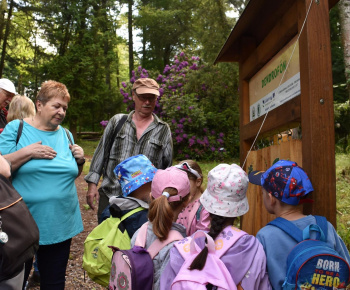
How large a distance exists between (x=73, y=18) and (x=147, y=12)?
4658 millimetres

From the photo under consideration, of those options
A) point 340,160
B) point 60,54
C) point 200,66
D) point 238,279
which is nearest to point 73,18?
point 60,54

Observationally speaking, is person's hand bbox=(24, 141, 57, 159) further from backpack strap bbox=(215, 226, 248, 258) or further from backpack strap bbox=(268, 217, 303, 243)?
backpack strap bbox=(268, 217, 303, 243)

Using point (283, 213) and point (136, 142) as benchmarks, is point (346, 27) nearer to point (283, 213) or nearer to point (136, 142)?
point (136, 142)

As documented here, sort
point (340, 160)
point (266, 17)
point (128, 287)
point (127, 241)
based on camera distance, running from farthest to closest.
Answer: point (340, 160)
point (266, 17)
point (127, 241)
point (128, 287)

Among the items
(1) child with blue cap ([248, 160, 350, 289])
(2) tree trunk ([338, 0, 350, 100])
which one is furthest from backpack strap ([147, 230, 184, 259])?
(2) tree trunk ([338, 0, 350, 100])

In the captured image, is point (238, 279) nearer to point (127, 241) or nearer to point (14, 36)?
point (127, 241)

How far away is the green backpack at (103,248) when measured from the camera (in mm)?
2262

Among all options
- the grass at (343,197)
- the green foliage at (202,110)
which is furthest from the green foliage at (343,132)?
the green foliage at (202,110)

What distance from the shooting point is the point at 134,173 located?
255 cm

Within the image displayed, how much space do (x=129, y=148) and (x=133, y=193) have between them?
83 cm

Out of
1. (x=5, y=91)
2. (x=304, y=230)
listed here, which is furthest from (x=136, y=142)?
(x=304, y=230)

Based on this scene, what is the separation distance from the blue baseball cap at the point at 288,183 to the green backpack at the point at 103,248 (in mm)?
931

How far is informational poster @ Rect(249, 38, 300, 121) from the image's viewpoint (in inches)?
91.4

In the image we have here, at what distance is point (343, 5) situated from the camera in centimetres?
553
